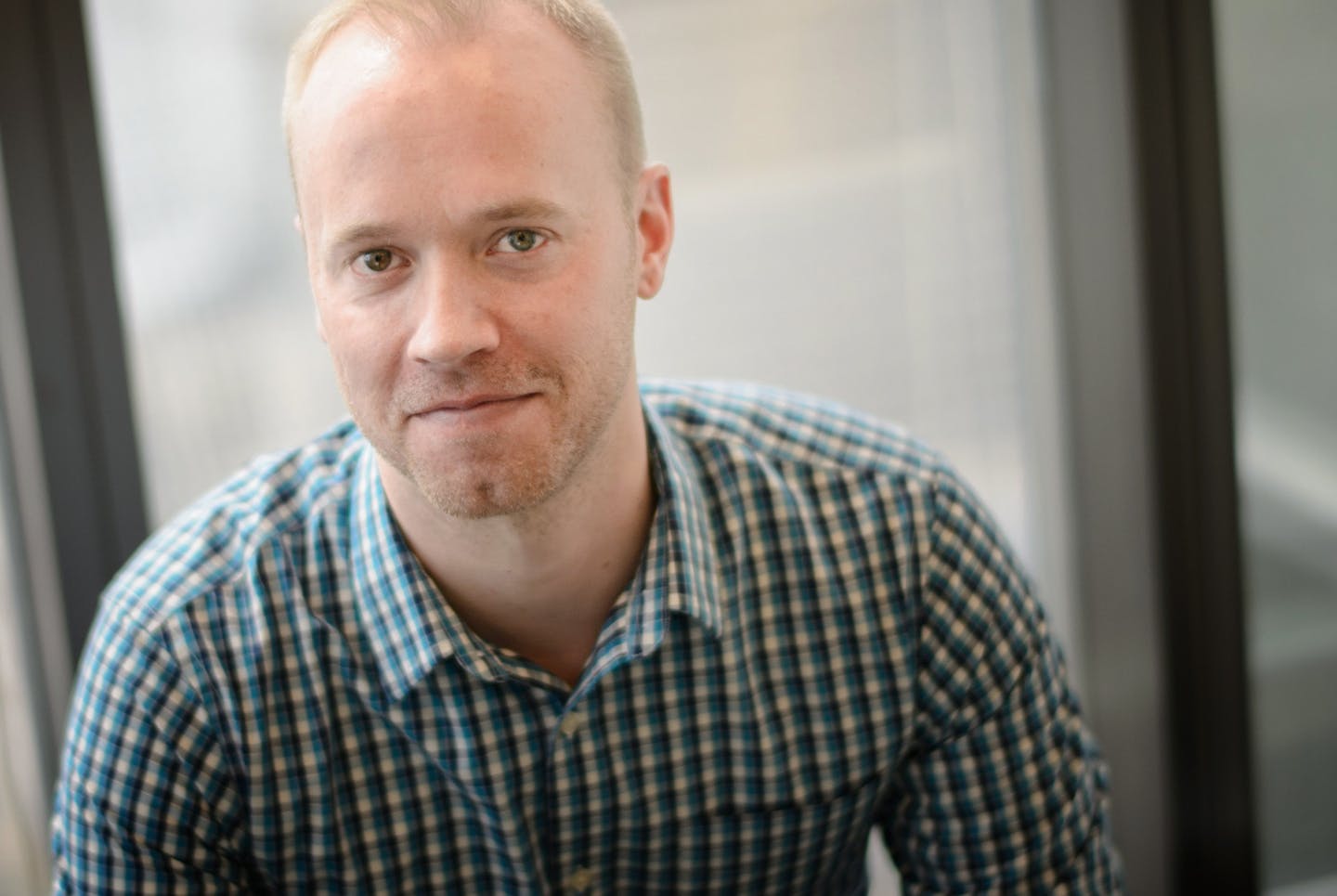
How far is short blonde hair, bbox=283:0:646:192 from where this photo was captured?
104 cm

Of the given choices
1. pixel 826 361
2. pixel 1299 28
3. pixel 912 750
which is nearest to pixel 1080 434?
pixel 826 361

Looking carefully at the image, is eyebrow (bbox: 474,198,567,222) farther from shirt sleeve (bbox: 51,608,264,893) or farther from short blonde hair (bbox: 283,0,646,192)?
shirt sleeve (bbox: 51,608,264,893)

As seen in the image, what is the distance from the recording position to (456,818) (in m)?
1.20

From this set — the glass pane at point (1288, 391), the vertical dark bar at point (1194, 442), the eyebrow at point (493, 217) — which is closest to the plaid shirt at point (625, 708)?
the eyebrow at point (493, 217)

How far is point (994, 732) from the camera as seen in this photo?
4.11 ft

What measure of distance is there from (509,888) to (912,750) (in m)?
0.44

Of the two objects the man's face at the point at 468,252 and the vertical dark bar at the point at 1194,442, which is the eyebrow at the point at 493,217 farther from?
the vertical dark bar at the point at 1194,442

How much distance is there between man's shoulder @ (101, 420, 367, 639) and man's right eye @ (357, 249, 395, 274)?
0.97ft

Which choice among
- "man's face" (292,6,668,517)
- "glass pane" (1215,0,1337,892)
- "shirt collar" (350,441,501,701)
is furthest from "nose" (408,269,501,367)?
"glass pane" (1215,0,1337,892)

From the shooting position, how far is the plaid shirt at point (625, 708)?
1148 millimetres

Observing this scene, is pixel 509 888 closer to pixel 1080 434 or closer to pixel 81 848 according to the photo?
pixel 81 848

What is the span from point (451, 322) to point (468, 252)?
7cm

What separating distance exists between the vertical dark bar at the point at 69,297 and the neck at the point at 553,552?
515 millimetres

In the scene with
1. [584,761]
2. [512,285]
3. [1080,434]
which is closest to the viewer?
[512,285]
